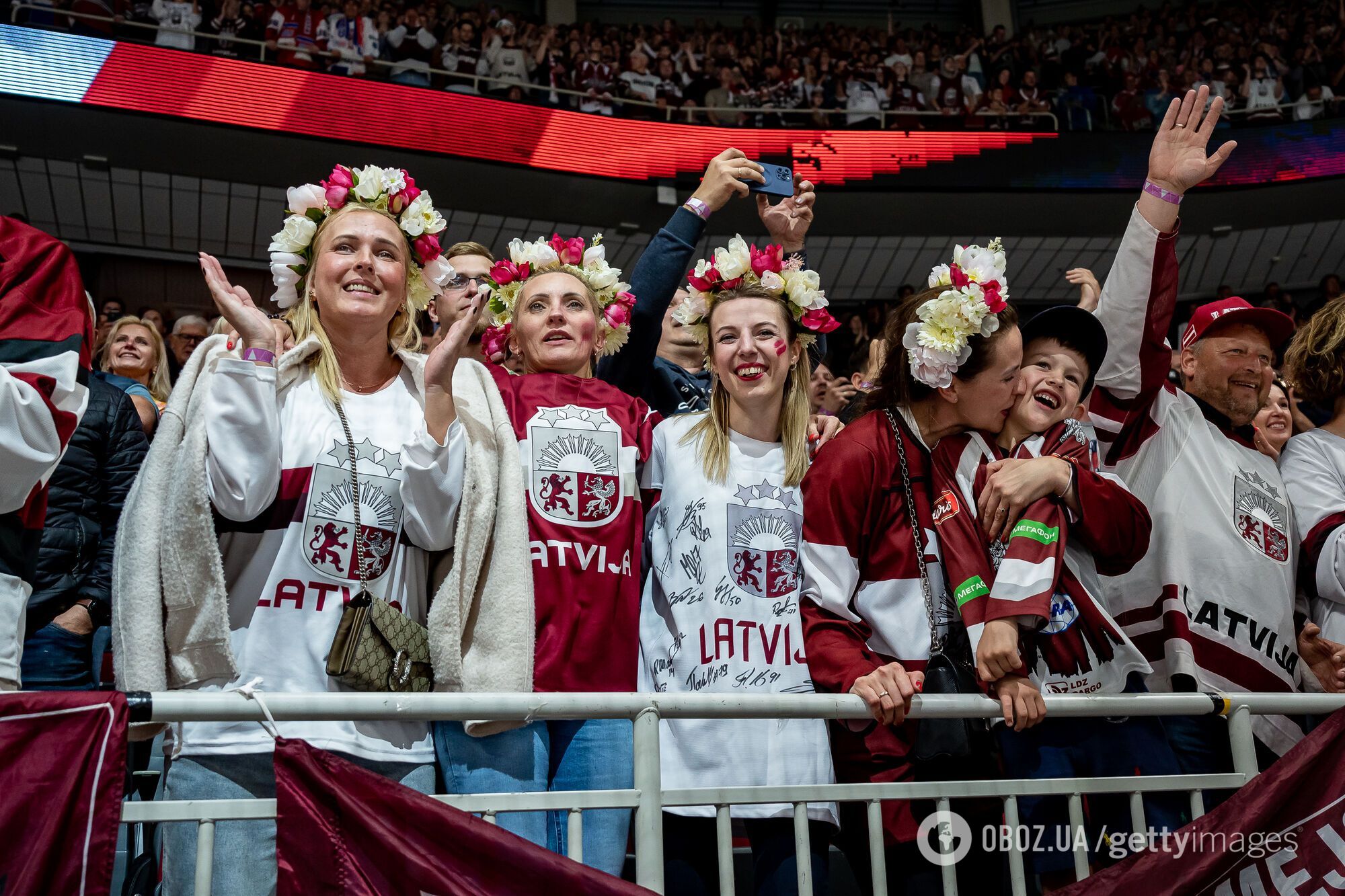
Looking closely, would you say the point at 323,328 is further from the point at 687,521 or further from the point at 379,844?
the point at 379,844

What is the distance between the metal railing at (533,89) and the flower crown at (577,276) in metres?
Result: 9.04

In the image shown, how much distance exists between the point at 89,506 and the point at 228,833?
169cm

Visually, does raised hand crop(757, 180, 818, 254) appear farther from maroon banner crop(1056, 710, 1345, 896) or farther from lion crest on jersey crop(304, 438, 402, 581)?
maroon banner crop(1056, 710, 1345, 896)

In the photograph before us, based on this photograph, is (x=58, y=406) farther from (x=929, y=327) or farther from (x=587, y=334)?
(x=929, y=327)

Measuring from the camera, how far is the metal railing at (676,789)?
178 centimetres

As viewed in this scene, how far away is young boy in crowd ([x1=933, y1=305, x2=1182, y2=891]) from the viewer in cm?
229

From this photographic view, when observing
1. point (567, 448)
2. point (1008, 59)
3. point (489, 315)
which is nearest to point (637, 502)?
point (567, 448)

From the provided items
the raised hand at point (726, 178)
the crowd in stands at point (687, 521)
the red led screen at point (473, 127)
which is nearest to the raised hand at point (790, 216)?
the crowd in stands at point (687, 521)

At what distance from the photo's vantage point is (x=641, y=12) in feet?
57.7

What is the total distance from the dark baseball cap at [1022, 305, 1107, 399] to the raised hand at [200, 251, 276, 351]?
71.1 inches

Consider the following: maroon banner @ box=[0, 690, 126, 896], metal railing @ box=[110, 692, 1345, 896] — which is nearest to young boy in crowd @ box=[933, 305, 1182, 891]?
metal railing @ box=[110, 692, 1345, 896]

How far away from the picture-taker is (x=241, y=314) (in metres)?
2.22

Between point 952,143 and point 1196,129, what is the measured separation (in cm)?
1043

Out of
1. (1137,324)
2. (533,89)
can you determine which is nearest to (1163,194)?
(1137,324)
